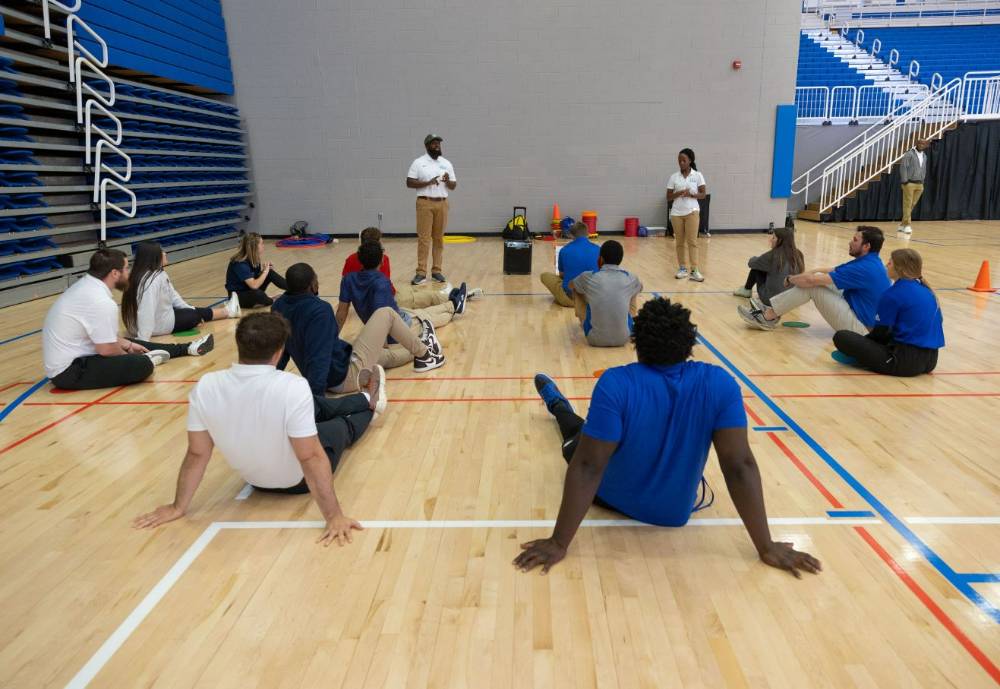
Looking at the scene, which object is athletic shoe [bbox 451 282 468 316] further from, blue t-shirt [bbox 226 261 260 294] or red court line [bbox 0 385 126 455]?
red court line [bbox 0 385 126 455]

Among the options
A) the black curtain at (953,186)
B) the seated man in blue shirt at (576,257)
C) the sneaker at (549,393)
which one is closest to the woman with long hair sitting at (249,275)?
the seated man in blue shirt at (576,257)

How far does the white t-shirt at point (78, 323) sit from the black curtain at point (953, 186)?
54.0ft

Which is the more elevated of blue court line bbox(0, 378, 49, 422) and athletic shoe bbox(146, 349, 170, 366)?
athletic shoe bbox(146, 349, 170, 366)

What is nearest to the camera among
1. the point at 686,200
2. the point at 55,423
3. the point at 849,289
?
the point at 55,423

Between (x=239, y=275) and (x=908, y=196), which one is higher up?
(x=908, y=196)

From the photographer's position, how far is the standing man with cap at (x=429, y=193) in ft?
29.9

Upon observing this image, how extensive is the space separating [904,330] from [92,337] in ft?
19.3

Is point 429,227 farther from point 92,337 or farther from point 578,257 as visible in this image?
point 92,337

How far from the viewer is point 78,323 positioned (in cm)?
477

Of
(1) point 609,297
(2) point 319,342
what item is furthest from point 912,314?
(2) point 319,342

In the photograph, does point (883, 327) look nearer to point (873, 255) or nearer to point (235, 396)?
point (873, 255)

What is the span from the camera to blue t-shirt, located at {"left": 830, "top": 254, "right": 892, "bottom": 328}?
554 cm

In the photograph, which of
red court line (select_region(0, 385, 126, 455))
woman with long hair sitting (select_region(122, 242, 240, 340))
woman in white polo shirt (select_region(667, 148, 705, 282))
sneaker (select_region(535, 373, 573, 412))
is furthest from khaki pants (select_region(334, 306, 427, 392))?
woman in white polo shirt (select_region(667, 148, 705, 282))

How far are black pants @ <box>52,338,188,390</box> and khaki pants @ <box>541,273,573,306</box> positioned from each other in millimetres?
4174
